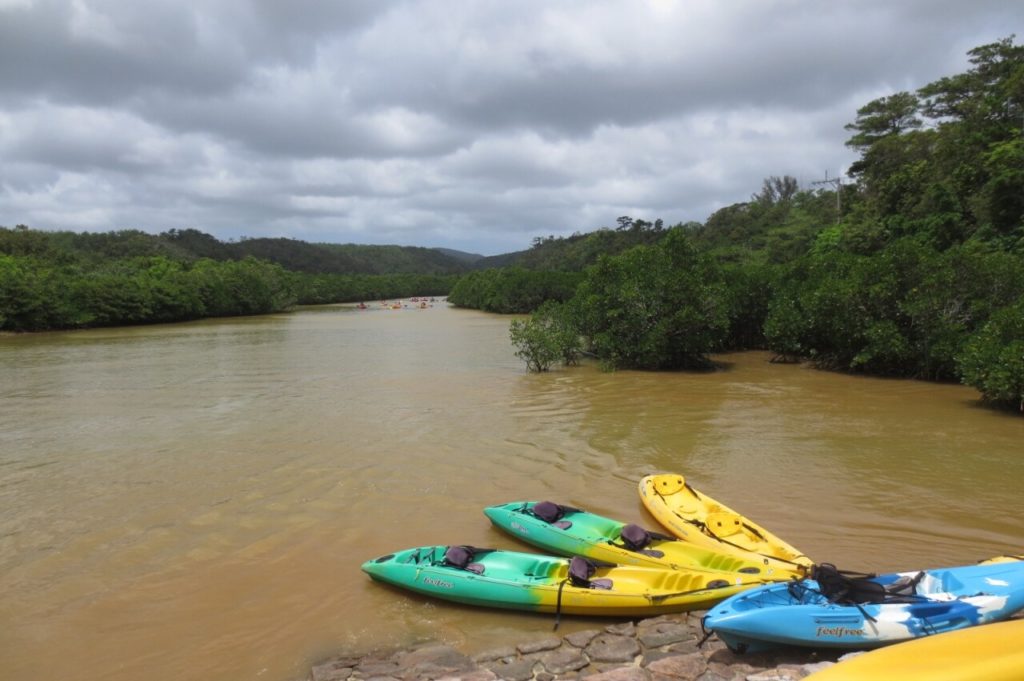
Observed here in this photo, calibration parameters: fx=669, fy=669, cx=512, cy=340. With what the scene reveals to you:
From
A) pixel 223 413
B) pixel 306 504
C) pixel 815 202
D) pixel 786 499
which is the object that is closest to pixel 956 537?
pixel 786 499

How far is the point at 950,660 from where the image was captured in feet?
Result: 11.8

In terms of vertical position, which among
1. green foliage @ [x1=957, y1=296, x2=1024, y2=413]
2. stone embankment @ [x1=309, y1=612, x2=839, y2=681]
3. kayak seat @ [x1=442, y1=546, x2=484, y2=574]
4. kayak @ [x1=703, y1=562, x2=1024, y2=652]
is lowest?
stone embankment @ [x1=309, y1=612, x2=839, y2=681]

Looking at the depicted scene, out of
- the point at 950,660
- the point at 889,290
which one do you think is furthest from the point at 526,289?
the point at 950,660

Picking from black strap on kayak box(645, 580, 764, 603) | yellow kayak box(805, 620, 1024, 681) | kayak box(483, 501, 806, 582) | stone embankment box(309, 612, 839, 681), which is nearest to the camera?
yellow kayak box(805, 620, 1024, 681)

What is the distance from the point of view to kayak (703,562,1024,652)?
16.1 feet

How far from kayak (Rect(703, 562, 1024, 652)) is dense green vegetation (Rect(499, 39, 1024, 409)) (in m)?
10.6

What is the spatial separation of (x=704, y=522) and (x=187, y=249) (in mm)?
128537

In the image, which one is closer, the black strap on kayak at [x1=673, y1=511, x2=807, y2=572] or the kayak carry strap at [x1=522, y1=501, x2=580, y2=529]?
the black strap on kayak at [x1=673, y1=511, x2=807, y2=572]

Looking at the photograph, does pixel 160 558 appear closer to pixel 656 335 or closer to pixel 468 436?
pixel 468 436

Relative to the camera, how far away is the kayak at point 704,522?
6797mm

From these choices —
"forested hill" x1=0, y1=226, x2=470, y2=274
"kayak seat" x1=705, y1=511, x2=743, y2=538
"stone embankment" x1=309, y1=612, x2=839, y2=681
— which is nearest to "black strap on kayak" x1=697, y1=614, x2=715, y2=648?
"stone embankment" x1=309, y1=612, x2=839, y2=681

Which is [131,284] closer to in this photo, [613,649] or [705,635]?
[613,649]

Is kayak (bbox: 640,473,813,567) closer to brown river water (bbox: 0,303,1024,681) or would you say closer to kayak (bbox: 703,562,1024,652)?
brown river water (bbox: 0,303,1024,681)

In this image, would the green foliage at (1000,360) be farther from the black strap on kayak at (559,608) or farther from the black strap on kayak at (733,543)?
the black strap on kayak at (559,608)
